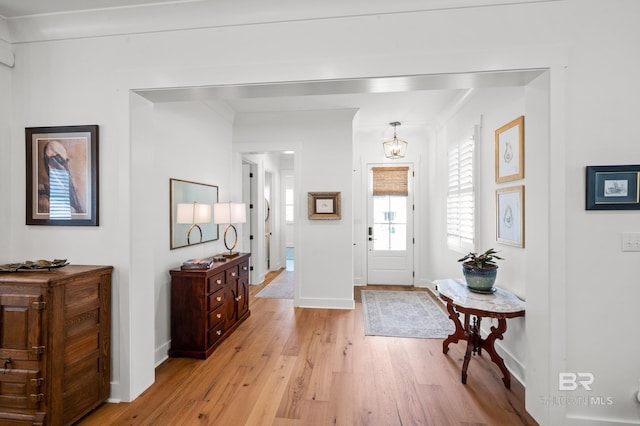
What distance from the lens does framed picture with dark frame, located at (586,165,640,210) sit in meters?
1.72

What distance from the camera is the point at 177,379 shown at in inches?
92.3

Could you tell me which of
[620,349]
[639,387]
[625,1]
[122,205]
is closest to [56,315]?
[122,205]

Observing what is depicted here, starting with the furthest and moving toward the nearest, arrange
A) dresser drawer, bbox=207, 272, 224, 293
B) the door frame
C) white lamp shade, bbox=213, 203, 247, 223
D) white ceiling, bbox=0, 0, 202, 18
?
1. the door frame
2. white lamp shade, bbox=213, 203, 247, 223
3. dresser drawer, bbox=207, 272, 224, 293
4. white ceiling, bbox=0, 0, 202, 18

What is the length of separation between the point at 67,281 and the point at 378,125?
14.4 ft

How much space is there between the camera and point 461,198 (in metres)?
3.61

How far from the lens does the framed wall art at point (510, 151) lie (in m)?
2.35

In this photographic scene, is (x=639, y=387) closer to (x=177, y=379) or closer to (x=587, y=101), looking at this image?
(x=587, y=101)

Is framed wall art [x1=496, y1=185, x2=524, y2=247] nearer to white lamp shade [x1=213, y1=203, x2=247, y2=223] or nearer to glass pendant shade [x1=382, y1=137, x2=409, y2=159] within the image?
glass pendant shade [x1=382, y1=137, x2=409, y2=159]

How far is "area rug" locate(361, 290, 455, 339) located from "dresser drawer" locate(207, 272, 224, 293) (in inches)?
67.0

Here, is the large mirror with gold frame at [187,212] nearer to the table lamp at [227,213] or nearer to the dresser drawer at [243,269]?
the table lamp at [227,213]

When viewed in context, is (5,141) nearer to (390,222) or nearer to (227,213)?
(227,213)
